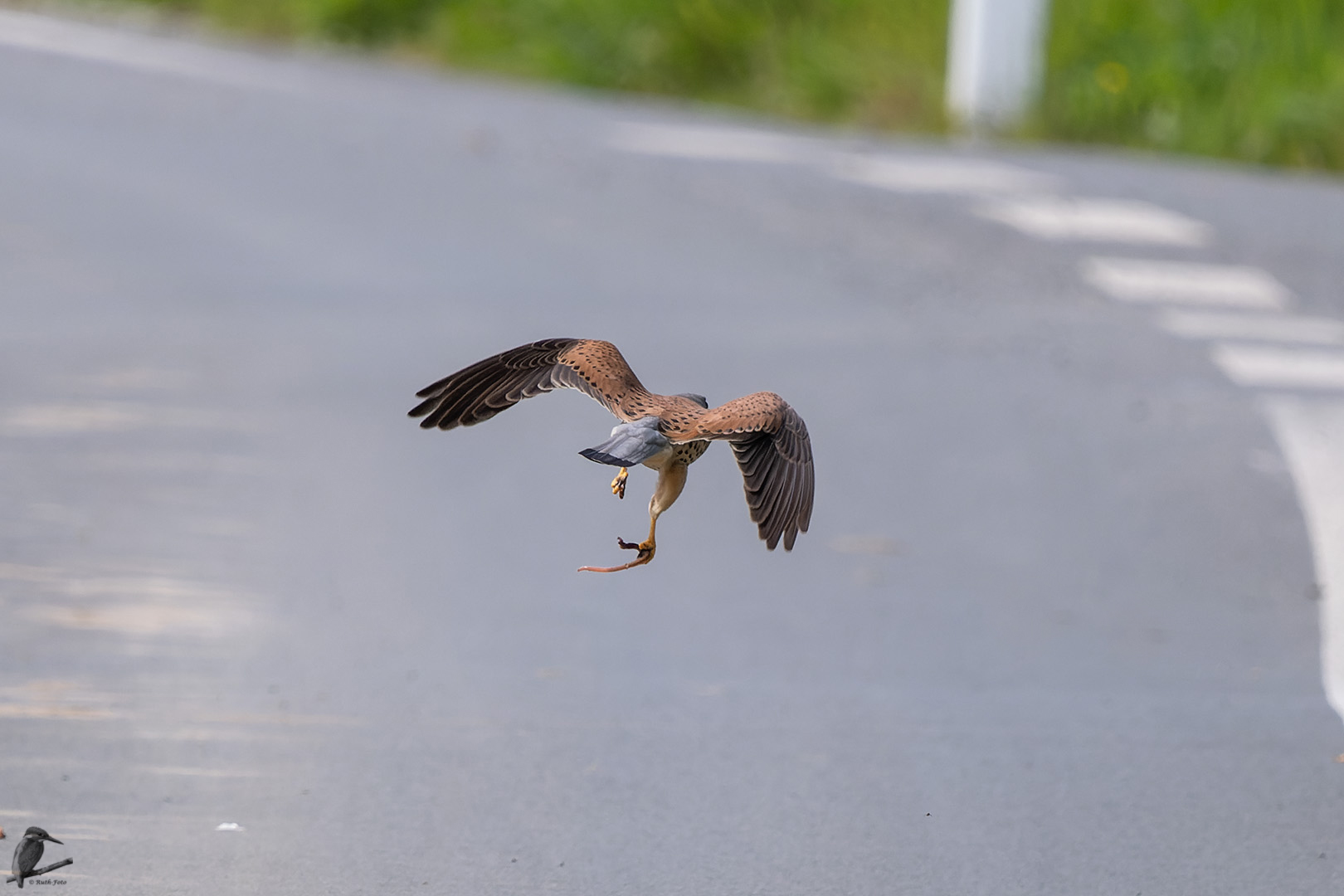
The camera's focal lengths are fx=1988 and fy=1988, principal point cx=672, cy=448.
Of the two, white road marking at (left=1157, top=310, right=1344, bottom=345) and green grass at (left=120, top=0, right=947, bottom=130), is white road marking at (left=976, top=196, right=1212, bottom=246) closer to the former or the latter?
white road marking at (left=1157, top=310, right=1344, bottom=345)

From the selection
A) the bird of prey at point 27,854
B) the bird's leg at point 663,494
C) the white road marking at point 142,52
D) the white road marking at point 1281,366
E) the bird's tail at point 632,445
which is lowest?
the white road marking at point 142,52

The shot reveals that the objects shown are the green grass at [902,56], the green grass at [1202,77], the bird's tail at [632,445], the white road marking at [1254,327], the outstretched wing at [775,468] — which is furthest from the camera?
the green grass at [902,56]

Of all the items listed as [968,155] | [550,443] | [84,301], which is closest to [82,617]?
[550,443]

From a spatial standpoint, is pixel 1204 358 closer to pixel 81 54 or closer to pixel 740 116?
pixel 740 116

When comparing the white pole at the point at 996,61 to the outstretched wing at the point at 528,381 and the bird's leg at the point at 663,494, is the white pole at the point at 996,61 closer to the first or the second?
the outstretched wing at the point at 528,381

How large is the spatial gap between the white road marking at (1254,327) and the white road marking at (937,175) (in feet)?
8.89

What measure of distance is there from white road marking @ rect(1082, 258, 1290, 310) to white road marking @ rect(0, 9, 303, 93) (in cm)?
816

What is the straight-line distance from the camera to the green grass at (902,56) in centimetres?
1476

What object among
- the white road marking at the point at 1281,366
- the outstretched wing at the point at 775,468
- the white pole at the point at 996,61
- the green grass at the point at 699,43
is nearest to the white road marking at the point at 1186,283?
the white road marking at the point at 1281,366

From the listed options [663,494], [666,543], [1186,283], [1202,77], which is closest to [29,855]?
[663,494]

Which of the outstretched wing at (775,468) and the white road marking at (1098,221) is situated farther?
the white road marking at (1098,221)

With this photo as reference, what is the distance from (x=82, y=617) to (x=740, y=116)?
11.0m

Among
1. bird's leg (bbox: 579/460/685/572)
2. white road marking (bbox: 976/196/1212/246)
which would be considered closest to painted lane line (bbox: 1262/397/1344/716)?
white road marking (bbox: 976/196/1212/246)

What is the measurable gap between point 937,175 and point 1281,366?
4369 millimetres
